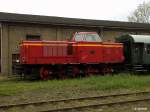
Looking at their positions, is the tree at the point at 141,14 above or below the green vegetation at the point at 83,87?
above

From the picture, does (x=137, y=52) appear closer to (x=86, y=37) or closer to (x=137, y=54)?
(x=137, y=54)

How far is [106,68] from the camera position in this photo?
25.6m

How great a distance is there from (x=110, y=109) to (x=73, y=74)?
11670mm

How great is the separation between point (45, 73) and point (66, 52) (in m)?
2.00

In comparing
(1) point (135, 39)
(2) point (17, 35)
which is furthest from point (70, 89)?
(2) point (17, 35)

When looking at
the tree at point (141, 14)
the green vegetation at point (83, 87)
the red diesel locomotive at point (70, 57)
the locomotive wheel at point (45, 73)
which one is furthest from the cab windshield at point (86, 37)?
the tree at point (141, 14)

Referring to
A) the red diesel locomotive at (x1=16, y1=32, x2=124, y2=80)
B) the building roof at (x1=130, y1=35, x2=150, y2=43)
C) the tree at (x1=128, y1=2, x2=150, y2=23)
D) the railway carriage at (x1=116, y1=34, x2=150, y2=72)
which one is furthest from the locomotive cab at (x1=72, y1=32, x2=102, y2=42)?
the tree at (x1=128, y1=2, x2=150, y2=23)

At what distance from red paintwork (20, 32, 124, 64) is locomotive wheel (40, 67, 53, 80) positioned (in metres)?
0.50

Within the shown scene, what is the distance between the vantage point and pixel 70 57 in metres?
24.0

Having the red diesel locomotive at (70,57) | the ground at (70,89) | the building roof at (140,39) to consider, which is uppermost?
the building roof at (140,39)

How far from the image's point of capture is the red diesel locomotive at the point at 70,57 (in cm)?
2298

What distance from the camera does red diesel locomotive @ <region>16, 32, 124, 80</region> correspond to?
2298 centimetres

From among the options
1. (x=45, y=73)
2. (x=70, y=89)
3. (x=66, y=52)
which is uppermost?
(x=66, y=52)

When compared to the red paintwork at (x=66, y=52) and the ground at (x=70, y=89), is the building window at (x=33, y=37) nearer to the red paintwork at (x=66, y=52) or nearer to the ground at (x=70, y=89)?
the red paintwork at (x=66, y=52)
